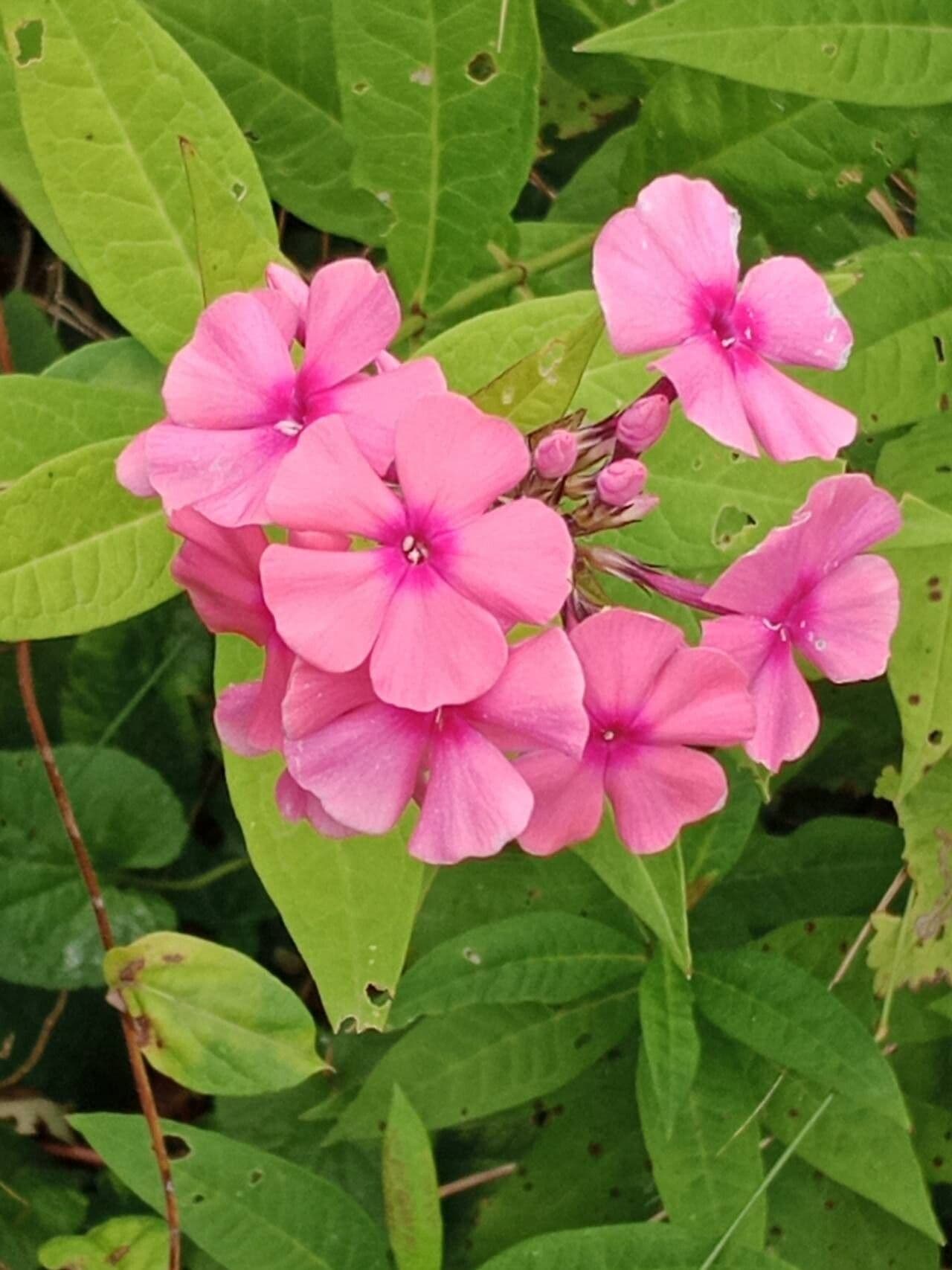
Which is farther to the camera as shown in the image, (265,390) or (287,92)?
(287,92)

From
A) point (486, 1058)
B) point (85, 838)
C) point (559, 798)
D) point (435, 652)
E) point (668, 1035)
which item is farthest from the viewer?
point (85, 838)

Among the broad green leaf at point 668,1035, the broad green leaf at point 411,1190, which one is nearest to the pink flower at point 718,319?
the broad green leaf at point 668,1035

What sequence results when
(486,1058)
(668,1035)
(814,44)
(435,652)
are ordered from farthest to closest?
(486,1058), (668,1035), (814,44), (435,652)

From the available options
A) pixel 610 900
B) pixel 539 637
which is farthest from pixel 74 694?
pixel 539 637

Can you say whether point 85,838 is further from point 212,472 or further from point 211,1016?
point 212,472

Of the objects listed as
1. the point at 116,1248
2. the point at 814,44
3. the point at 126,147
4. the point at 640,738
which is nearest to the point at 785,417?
the point at 640,738

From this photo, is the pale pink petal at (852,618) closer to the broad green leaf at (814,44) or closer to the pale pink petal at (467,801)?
the pale pink petal at (467,801)

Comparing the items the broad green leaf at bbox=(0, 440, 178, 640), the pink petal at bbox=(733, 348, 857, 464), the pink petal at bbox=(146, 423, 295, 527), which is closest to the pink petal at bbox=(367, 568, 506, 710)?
the pink petal at bbox=(146, 423, 295, 527)

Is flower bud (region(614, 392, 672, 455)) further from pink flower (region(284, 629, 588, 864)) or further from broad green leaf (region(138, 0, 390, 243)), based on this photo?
broad green leaf (region(138, 0, 390, 243))
